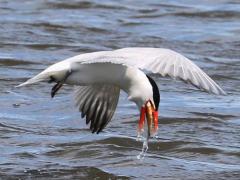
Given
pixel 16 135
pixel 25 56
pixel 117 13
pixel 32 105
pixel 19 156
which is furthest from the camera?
pixel 117 13

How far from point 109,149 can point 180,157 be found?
0.57 meters

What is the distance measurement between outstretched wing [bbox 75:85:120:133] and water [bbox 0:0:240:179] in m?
0.20

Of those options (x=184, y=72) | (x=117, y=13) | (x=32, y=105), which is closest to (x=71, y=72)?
(x=184, y=72)

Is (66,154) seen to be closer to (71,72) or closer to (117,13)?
(71,72)

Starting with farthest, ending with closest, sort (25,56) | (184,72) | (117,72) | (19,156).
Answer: (25,56) → (19,156) → (117,72) → (184,72)

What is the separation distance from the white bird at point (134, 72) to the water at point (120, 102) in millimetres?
533

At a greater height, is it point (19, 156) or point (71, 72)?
point (71, 72)

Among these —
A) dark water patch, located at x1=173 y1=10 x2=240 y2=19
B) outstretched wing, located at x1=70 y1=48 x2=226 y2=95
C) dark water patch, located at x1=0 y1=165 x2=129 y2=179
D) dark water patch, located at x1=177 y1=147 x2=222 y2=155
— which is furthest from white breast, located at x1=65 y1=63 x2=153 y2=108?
dark water patch, located at x1=173 y1=10 x2=240 y2=19

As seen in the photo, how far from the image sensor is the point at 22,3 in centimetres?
1404

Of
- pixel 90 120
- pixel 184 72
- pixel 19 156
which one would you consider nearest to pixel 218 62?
pixel 90 120

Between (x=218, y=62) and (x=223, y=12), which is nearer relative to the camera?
(x=218, y=62)

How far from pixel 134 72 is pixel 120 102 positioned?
2.51 metres

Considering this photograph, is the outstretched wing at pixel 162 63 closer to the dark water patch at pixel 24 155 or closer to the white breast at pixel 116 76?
the white breast at pixel 116 76

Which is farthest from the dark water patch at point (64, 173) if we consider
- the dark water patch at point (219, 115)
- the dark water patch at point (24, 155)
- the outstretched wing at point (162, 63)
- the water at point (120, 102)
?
the dark water patch at point (219, 115)
